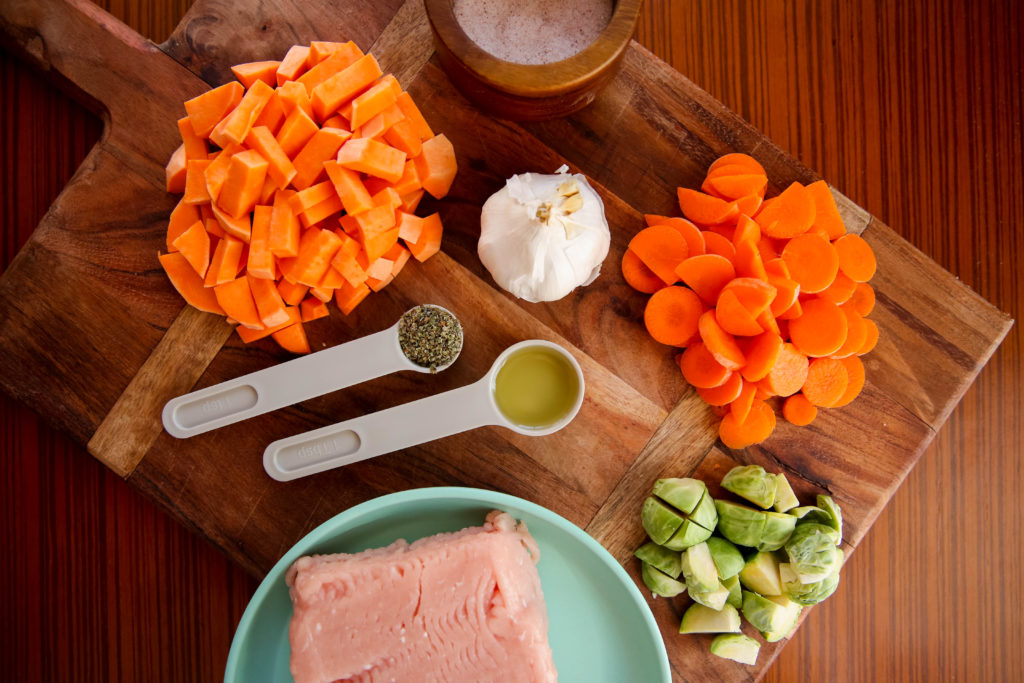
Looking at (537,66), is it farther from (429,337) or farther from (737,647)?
(737,647)

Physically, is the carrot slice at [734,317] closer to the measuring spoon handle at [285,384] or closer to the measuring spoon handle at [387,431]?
the measuring spoon handle at [387,431]

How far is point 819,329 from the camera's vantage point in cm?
159

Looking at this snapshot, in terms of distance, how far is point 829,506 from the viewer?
1630mm

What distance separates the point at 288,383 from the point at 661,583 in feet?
3.37

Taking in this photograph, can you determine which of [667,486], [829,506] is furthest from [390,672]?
Result: [829,506]

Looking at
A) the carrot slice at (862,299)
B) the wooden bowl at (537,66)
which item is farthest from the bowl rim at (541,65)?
the carrot slice at (862,299)

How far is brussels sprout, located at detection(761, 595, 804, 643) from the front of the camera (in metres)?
1.59

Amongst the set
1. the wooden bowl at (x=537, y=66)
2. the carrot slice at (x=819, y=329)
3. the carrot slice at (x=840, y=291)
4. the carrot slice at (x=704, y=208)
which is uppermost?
the wooden bowl at (x=537, y=66)

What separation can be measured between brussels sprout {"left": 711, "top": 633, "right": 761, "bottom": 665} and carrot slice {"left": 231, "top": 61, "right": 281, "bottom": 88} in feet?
5.69

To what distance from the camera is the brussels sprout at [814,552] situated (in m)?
1.56

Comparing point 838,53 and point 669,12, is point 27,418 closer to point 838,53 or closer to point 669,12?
point 669,12

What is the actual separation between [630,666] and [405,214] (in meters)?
1.20

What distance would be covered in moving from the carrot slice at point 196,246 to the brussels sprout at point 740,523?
4.50 ft

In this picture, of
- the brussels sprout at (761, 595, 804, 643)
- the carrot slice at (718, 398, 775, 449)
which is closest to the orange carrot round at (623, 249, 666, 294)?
the carrot slice at (718, 398, 775, 449)
